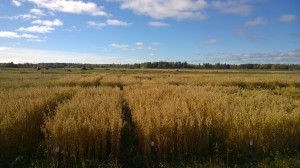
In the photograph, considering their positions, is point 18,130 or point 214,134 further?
point 214,134

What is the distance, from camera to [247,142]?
802 cm

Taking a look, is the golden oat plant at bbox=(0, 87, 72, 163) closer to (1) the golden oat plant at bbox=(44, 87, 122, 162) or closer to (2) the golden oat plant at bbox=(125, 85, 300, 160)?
(1) the golden oat plant at bbox=(44, 87, 122, 162)

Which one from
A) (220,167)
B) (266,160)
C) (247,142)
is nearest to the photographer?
(220,167)

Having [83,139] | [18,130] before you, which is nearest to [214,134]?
[83,139]

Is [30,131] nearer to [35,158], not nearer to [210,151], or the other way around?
[35,158]

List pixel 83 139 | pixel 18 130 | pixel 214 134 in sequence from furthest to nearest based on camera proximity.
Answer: pixel 214 134
pixel 18 130
pixel 83 139

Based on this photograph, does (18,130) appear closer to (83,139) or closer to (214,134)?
(83,139)

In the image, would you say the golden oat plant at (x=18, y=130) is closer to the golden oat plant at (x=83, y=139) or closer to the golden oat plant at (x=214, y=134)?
the golden oat plant at (x=83, y=139)

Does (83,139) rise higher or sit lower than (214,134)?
higher

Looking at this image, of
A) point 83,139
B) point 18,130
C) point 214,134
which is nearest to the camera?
point 83,139

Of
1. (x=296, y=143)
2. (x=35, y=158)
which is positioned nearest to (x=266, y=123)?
(x=296, y=143)

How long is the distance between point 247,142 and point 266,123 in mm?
983

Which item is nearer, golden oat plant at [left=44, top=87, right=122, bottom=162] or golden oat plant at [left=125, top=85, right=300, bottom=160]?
golden oat plant at [left=44, top=87, right=122, bottom=162]

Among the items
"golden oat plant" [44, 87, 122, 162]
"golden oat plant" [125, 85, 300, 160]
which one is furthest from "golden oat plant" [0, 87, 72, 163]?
"golden oat plant" [125, 85, 300, 160]
